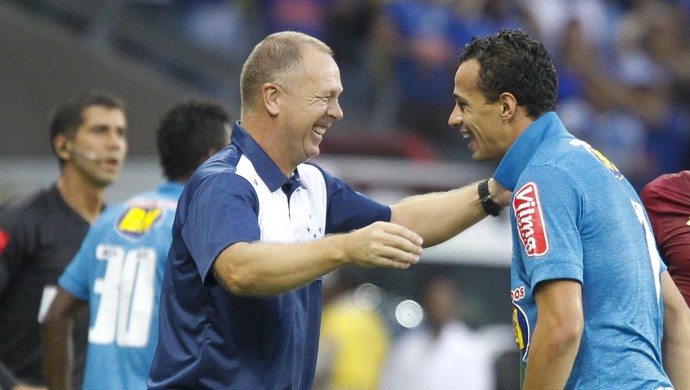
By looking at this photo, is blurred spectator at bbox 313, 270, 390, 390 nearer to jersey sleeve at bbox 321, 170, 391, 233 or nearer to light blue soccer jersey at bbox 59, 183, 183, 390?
light blue soccer jersey at bbox 59, 183, 183, 390

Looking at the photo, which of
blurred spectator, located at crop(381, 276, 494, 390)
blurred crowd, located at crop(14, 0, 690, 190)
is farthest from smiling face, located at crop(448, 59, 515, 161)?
blurred crowd, located at crop(14, 0, 690, 190)

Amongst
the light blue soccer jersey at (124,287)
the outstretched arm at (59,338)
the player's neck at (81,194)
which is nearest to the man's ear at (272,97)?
the light blue soccer jersey at (124,287)

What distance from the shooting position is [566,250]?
4.06 m

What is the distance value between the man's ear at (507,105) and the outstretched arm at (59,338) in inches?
98.8

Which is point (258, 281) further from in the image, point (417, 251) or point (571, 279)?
point (571, 279)

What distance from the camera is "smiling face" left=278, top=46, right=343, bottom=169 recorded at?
455 cm

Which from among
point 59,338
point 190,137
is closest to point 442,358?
point 190,137

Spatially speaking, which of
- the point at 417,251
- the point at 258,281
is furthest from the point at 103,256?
the point at 417,251

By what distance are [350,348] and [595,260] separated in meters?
7.21

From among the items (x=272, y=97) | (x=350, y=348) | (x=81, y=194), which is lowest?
(x=350, y=348)

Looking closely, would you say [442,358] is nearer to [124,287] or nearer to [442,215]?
[124,287]

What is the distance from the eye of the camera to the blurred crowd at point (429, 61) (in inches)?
506

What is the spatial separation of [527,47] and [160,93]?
810cm

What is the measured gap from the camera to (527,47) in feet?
14.5
